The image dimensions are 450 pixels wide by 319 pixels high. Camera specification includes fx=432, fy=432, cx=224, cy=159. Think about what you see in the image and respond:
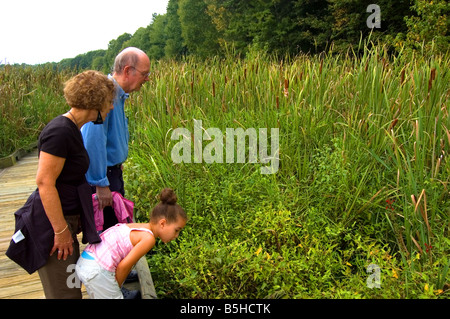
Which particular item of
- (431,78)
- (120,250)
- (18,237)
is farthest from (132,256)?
(431,78)

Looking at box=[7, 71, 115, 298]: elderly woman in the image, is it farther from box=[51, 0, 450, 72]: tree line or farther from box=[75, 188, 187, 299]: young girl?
box=[51, 0, 450, 72]: tree line

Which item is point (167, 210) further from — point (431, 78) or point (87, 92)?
point (431, 78)

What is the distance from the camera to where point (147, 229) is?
252cm

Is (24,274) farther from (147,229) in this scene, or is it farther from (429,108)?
(429,108)

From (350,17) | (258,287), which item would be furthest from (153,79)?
(350,17)

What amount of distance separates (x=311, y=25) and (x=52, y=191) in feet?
71.2

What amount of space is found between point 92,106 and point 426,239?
7.91 feet

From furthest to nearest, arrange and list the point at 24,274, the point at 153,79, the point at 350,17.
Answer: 1. the point at 350,17
2. the point at 153,79
3. the point at 24,274

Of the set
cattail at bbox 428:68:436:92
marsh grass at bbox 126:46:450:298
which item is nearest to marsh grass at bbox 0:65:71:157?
marsh grass at bbox 126:46:450:298

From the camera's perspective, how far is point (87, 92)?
7.32 ft

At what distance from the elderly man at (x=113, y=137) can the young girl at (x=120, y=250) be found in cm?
41

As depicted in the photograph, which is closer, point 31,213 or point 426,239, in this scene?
point 31,213

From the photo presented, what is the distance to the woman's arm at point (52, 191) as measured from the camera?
210 centimetres

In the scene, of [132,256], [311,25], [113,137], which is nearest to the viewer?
[132,256]
